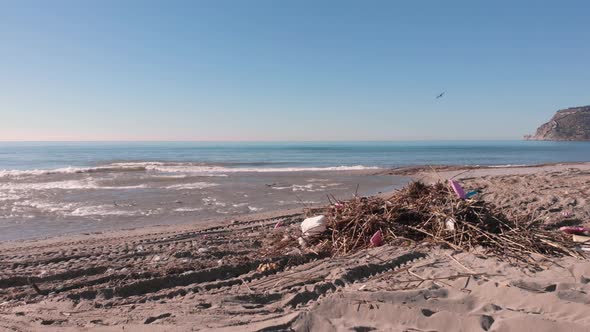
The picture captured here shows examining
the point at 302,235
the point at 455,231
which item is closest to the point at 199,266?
the point at 302,235

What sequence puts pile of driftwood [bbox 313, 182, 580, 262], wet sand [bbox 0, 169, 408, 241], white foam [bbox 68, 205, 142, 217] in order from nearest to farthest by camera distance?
1. pile of driftwood [bbox 313, 182, 580, 262]
2. wet sand [bbox 0, 169, 408, 241]
3. white foam [bbox 68, 205, 142, 217]

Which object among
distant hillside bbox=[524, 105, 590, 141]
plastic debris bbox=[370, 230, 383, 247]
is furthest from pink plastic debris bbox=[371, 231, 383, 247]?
distant hillside bbox=[524, 105, 590, 141]

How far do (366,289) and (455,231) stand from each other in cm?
211

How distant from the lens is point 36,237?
858 cm

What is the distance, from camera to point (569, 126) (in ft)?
381

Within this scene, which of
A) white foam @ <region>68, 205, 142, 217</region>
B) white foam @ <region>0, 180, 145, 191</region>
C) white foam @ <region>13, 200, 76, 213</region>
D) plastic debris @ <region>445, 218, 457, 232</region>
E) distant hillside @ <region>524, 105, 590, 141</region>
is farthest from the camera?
distant hillside @ <region>524, 105, 590, 141</region>

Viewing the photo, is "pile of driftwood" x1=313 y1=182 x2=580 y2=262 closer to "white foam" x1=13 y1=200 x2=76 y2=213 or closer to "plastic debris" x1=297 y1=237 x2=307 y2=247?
"plastic debris" x1=297 y1=237 x2=307 y2=247

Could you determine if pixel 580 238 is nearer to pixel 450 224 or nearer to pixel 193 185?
pixel 450 224

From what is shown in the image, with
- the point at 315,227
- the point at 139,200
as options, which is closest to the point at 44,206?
the point at 139,200

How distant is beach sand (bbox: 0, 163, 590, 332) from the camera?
292cm

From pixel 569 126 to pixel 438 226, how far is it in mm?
135109

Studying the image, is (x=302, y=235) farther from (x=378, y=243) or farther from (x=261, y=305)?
(x=261, y=305)

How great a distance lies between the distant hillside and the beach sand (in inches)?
5071

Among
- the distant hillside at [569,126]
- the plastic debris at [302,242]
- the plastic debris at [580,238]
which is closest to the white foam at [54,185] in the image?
the plastic debris at [302,242]
